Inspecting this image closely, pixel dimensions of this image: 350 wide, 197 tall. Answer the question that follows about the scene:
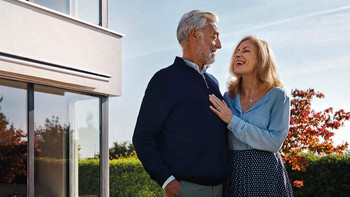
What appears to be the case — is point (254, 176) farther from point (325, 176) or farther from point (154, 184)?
point (154, 184)

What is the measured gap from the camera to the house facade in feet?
19.6

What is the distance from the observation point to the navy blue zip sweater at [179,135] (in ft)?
8.39

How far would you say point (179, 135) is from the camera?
2.59m

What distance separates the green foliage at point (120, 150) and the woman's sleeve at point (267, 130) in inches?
404

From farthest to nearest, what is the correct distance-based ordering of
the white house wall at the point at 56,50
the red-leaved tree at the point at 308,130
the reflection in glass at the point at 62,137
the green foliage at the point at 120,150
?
the green foliage at the point at 120,150 < the red-leaved tree at the point at 308,130 < the reflection in glass at the point at 62,137 < the white house wall at the point at 56,50

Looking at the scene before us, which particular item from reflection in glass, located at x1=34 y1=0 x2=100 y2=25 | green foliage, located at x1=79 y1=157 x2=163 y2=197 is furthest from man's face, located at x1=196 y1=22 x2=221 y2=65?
green foliage, located at x1=79 y1=157 x2=163 y2=197

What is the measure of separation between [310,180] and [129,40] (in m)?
8.25

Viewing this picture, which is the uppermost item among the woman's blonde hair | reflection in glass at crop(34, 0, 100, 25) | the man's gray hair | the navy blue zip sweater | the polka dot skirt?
reflection in glass at crop(34, 0, 100, 25)

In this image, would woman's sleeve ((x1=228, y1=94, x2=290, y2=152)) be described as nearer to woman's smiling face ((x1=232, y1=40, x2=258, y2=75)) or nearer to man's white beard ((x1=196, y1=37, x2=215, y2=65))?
woman's smiling face ((x1=232, y1=40, x2=258, y2=75))

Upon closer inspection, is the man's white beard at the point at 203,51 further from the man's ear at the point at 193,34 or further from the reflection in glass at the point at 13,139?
the reflection in glass at the point at 13,139

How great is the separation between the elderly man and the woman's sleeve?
112 mm

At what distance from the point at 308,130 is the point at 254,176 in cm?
736

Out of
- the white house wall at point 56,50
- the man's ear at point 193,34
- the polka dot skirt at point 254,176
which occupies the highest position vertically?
the white house wall at point 56,50

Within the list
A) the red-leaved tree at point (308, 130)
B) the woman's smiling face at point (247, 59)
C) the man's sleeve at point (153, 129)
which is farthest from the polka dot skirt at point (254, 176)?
the red-leaved tree at point (308, 130)
